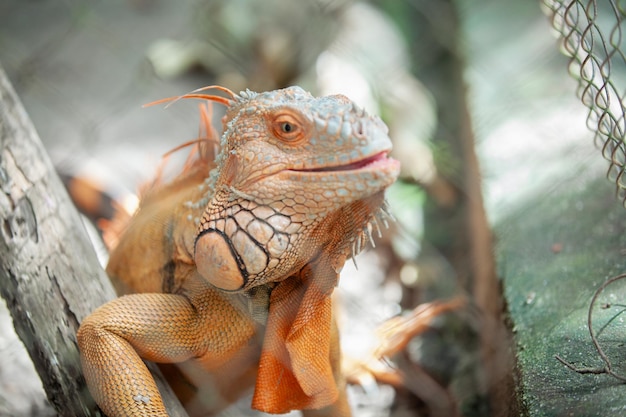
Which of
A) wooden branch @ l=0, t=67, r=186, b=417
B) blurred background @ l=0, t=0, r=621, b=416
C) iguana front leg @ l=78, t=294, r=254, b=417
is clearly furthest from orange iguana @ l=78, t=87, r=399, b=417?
blurred background @ l=0, t=0, r=621, b=416

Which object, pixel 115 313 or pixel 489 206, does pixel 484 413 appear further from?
pixel 115 313

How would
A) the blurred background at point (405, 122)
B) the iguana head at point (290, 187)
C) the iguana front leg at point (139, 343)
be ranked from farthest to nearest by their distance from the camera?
1. the blurred background at point (405, 122)
2. the iguana front leg at point (139, 343)
3. the iguana head at point (290, 187)

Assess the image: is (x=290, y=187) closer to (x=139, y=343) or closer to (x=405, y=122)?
(x=139, y=343)

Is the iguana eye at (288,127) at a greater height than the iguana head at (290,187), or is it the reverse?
the iguana eye at (288,127)

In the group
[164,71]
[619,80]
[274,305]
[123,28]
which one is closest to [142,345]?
[274,305]

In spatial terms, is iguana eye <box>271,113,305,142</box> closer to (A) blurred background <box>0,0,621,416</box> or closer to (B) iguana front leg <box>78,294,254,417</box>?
(B) iguana front leg <box>78,294,254,417</box>

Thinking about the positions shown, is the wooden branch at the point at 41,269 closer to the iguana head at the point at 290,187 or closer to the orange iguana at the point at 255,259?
the orange iguana at the point at 255,259

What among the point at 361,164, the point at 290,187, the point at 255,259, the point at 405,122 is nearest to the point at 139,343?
the point at 255,259

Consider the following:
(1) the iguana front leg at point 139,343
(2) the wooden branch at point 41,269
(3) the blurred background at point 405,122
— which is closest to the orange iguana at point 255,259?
(1) the iguana front leg at point 139,343

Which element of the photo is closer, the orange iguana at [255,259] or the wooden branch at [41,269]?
the orange iguana at [255,259]
